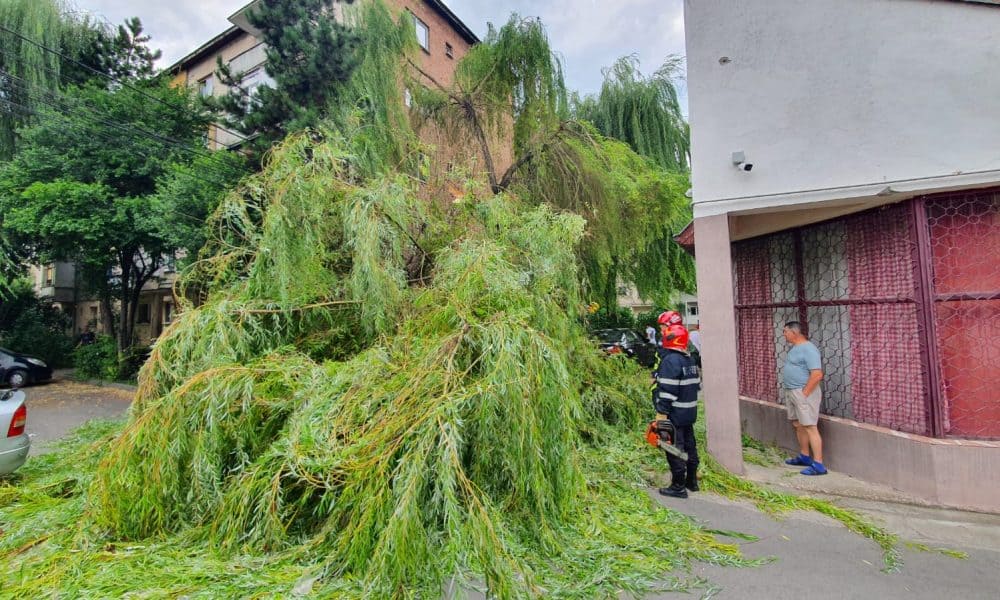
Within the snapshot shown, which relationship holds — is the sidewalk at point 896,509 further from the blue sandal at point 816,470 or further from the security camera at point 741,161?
the security camera at point 741,161

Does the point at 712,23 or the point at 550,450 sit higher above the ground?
the point at 712,23

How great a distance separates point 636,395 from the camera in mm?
6781

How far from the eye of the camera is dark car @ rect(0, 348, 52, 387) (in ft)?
43.3

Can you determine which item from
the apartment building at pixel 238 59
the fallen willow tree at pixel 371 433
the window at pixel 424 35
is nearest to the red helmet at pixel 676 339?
the fallen willow tree at pixel 371 433

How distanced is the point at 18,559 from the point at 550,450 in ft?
11.8

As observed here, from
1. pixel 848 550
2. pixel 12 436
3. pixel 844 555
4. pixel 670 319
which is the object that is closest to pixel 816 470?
pixel 848 550

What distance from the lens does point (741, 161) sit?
490 centimetres

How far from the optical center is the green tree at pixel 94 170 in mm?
10820

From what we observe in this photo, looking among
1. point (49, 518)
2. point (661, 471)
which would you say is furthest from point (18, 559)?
point (661, 471)

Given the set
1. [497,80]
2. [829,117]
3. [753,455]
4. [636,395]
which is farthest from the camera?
[497,80]

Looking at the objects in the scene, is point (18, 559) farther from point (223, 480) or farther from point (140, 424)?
point (223, 480)

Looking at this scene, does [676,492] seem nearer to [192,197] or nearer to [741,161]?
[741,161]

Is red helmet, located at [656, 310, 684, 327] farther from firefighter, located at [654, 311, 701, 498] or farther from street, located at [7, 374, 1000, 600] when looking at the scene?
street, located at [7, 374, 1000, 600]

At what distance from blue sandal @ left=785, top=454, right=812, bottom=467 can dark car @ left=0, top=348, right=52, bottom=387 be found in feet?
61.5
